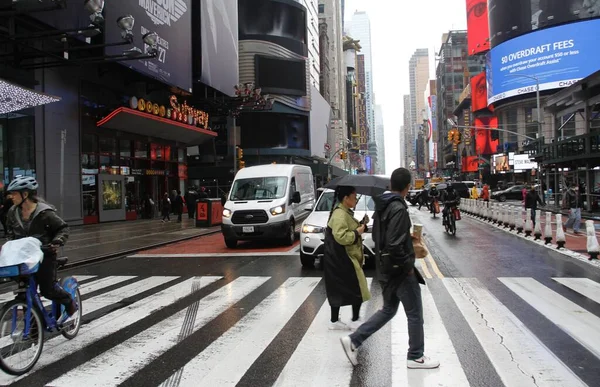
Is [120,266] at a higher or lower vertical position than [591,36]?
lower

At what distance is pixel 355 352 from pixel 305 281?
417 cm

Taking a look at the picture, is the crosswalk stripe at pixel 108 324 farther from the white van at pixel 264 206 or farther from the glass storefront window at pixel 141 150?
the glass storefront window at pixel 141 150

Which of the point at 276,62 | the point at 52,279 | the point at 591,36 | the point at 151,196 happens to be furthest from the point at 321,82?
the point at 52,279

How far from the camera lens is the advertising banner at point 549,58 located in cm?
6106

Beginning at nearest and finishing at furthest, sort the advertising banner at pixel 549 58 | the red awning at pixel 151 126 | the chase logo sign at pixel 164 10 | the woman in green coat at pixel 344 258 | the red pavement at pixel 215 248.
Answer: the woman in green coat at pixel 344 258
the red pavement at pixel 215 248
the red awning at pixel 151 126
the chase logo sign at pixel 164 10
the advertising banner at pixel 549 58

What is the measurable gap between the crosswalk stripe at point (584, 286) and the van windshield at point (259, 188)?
8070mm

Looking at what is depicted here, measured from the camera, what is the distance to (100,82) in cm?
2420

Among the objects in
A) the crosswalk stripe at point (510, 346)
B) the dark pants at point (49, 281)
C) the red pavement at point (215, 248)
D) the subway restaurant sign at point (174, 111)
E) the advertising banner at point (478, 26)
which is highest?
the advertising banner at point (478, 26)

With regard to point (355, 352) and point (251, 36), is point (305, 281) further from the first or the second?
point (251, 36)

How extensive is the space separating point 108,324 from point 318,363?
3060 millimetres

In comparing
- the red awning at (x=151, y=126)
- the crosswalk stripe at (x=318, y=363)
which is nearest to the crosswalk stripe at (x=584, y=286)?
the crosswalk stripe at (x=318, y=363)

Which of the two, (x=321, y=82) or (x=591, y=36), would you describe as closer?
(x=591, y=36)

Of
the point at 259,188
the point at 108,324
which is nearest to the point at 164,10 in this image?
the point at 259,188

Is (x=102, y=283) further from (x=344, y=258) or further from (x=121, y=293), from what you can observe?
(x=344, y=258)
